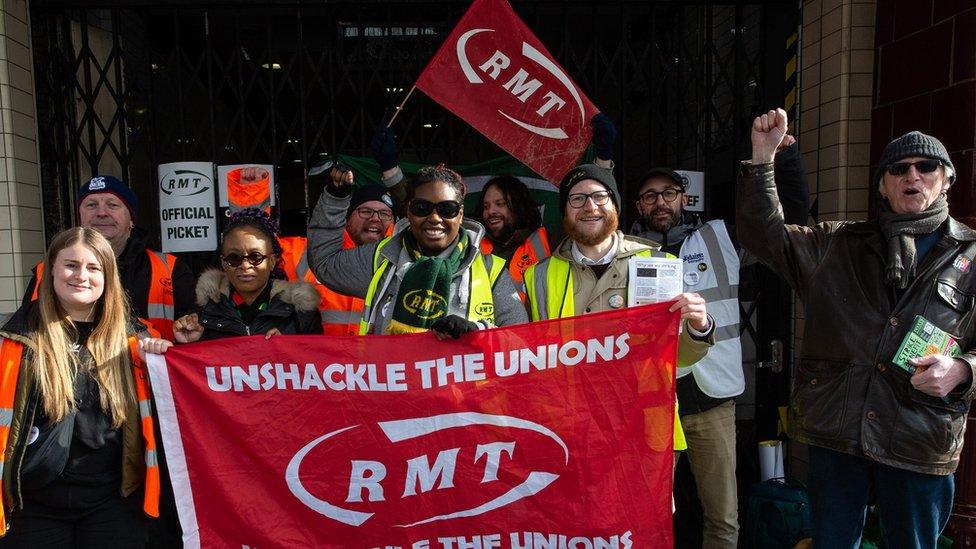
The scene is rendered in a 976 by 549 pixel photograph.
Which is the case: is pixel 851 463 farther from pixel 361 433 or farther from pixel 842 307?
pixel 361 433

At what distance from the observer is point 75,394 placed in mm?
2480

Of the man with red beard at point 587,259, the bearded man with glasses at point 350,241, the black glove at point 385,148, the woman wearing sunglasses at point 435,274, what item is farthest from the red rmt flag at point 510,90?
the woman wearing sunglasses at point 435,274

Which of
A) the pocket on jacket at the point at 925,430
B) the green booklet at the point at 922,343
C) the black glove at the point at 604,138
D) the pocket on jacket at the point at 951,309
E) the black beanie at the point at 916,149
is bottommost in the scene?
the pocket on jacket at the point at 925,430

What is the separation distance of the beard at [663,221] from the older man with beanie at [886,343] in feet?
2.80

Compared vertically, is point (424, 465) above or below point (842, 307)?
below

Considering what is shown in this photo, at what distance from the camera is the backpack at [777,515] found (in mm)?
3691

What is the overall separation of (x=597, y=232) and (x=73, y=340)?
2.27 metres

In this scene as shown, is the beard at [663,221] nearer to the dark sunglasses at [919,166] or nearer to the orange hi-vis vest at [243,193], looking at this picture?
the dark sunglasses at [919,166]

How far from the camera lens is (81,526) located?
2527mm

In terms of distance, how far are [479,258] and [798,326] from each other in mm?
2680

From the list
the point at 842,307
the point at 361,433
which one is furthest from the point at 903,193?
the point at 361,433

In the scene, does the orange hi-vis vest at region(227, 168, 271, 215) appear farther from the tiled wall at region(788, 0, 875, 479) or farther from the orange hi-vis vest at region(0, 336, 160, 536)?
the tiled wall at region(788, 0, 875, 479)

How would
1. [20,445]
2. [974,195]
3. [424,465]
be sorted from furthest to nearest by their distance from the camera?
[974,195], [424,465], [20,445]

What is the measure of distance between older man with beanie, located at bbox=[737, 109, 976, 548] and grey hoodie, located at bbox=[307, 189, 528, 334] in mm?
1122
